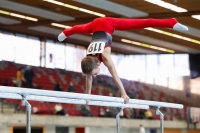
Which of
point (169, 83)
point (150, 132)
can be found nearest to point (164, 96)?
→ point (169, 83)

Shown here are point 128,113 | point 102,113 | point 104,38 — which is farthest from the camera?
point 128,113

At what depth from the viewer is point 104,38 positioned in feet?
21.7

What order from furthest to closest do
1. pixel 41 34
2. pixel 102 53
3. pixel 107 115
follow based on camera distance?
pixel 41 34 → pixel 107 115 → pixel 102 53

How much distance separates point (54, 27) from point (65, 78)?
4.52 metres

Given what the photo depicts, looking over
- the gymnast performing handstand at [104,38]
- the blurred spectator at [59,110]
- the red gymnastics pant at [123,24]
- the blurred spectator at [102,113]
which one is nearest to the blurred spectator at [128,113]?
the blurred spectator at [102,113]

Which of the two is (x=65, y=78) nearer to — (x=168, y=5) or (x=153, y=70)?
(x=153, y=70)

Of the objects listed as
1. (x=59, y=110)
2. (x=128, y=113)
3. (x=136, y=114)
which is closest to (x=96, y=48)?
(x=59, y=110)

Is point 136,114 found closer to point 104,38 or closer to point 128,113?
point 128,113

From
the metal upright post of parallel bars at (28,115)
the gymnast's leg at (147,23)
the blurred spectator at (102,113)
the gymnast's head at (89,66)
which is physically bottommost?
the metal upright post of parallel bars at (28,115)

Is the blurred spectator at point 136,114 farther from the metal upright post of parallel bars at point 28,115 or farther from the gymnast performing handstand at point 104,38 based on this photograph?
the metal upright post of parallel bars at point 28,115

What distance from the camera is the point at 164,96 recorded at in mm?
34219

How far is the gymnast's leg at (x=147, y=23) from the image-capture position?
6.59 m

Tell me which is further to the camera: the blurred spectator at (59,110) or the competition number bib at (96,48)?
the blurred spectator at (59,110)

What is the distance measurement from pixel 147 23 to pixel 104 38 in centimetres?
70
